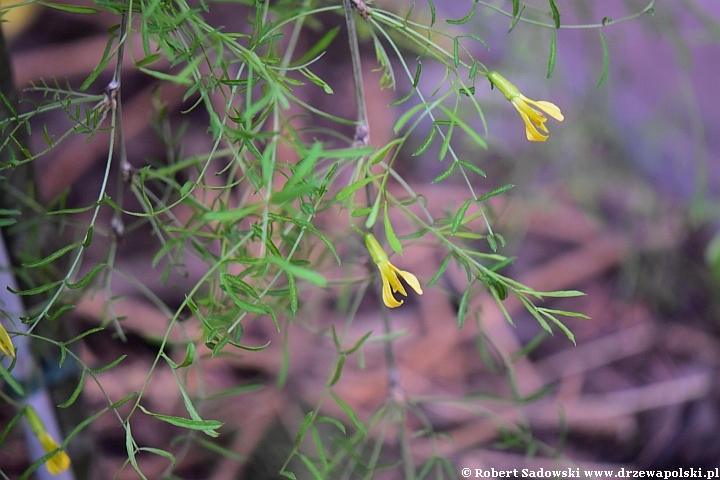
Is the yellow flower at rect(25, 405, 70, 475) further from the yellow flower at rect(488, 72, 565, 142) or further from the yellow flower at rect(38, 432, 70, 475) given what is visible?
the yellow flower at rect(488, 72, 565, 142)

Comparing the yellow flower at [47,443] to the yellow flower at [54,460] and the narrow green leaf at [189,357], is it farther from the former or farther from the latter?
the narrow green leaf at [189,357]

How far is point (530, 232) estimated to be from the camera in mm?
800

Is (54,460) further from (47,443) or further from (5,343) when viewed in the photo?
(5,343)

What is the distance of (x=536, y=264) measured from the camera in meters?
0.78

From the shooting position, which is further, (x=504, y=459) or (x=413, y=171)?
(x=413, y=171)

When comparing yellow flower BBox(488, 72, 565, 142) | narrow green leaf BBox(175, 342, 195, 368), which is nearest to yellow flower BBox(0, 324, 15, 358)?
narrow green leaf BBox(175, 342, 195, 368)

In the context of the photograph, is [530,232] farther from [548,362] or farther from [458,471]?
[458,471]

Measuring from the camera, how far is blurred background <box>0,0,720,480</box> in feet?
2.07

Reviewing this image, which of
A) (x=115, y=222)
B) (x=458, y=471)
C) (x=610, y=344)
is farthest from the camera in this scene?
(x=610, y=344)

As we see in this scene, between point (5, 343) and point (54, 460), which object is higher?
point (5, 343)

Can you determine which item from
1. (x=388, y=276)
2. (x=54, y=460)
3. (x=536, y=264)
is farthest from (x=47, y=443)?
(x=536, y=264)

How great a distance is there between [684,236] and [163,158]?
72cm

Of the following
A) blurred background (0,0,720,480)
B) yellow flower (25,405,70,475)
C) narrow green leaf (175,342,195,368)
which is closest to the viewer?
narrow green leaf (175,342,195,368)

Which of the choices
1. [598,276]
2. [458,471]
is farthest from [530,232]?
[458,471]
